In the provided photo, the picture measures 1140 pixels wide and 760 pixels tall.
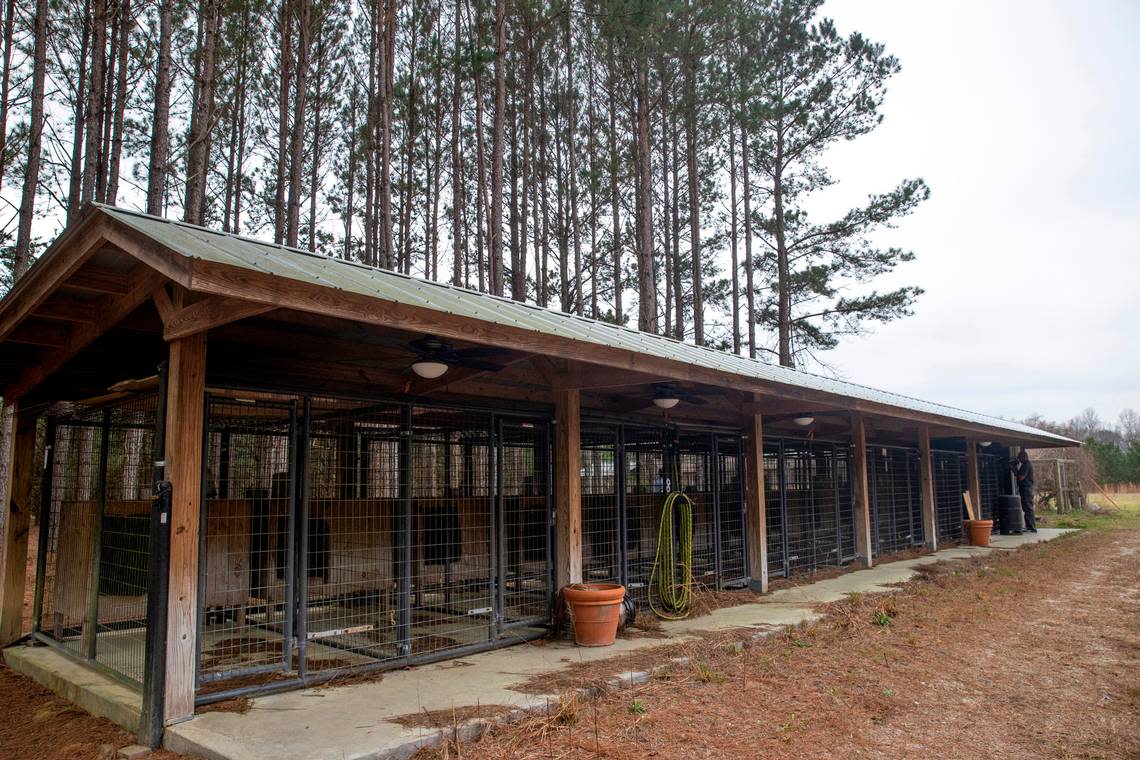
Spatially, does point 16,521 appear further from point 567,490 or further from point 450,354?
point 567,490

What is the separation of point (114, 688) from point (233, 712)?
1.02 meters

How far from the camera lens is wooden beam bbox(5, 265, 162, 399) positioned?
3750 millimetres

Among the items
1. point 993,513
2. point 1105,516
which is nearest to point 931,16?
point 993,513

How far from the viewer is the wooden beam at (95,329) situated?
3.75 meters

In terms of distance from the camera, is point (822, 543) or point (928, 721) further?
point (822, 543)

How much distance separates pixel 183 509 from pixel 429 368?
150 cm

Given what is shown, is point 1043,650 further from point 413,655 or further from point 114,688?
point 114,688

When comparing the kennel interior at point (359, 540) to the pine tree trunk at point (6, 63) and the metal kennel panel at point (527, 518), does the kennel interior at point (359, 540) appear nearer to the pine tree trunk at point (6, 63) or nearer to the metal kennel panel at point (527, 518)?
the metal kennel panel at point (527, 518)

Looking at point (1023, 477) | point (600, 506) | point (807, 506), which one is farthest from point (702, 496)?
point (1023, 477)

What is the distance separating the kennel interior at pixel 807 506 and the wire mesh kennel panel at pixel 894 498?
0.84m

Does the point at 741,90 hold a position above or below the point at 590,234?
above

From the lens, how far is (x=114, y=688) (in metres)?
4.30

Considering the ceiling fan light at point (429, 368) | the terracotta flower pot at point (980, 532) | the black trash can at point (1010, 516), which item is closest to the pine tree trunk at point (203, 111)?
the ceiling fan light at point (429, 368)

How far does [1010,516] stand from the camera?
1527 centimetres
